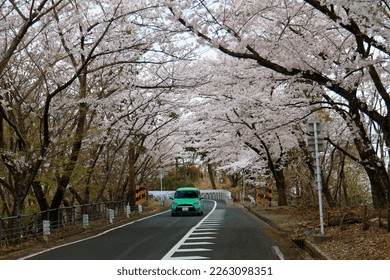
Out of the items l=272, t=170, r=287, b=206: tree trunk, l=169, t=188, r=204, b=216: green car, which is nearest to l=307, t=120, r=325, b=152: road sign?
l=169, t=188, r=204, b=216: green car

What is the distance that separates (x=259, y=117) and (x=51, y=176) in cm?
937

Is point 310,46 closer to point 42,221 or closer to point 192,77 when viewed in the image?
point 192,77

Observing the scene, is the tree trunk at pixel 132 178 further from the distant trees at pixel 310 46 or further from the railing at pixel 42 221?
the distant trees at pixel 310 46

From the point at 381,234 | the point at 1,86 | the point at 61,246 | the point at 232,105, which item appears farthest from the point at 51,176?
the point at 381,234

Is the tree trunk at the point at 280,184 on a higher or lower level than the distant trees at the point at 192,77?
lower

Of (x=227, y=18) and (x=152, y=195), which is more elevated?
(x=227, y=18)

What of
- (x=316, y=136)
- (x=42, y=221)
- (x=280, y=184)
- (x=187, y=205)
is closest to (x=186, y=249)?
(x=316, y=136)

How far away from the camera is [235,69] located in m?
14.5

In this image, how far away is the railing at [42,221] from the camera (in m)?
12.3

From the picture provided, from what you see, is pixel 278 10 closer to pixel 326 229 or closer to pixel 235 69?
pixel 235 69

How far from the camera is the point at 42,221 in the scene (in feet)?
48.1

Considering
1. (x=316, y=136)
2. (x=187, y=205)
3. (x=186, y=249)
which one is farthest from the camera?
(x=187, y=205)

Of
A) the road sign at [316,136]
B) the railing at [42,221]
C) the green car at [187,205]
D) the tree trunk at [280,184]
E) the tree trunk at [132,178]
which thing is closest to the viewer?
the road sign at [316,136]

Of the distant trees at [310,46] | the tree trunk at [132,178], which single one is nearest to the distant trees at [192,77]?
the distant trees at [310,46]
